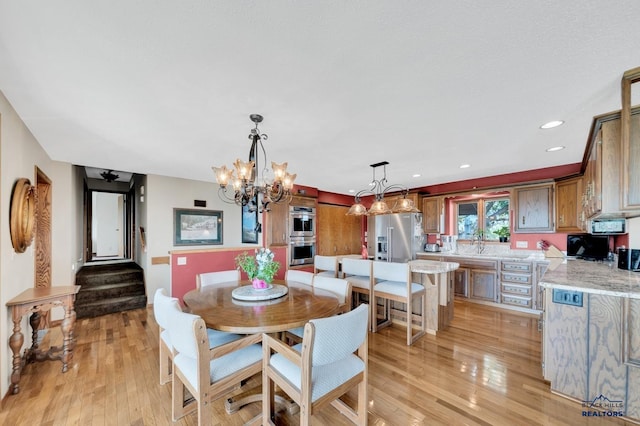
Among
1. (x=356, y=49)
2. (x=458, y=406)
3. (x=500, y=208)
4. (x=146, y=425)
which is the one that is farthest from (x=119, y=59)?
(x=500, y=208)

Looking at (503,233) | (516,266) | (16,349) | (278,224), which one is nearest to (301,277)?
(278,224)

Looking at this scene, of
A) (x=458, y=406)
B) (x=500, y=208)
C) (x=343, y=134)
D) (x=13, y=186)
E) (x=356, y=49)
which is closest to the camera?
(x=356, y=49)

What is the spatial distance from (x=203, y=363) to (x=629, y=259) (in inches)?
159

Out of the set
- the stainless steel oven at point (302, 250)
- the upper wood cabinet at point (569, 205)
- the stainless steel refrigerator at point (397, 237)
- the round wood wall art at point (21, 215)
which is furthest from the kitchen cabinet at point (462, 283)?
the round wood wall art at point (21, 215)

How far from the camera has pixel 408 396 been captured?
1993 mm

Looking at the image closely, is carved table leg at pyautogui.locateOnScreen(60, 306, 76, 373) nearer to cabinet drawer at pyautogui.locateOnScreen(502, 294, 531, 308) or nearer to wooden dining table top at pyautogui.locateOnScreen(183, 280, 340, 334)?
wooden dining table top at pyautogui.locateOnScreen(183, 280, 340, 334)

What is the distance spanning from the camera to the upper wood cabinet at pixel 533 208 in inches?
155

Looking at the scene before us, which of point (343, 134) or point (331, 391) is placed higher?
point (343, 134)

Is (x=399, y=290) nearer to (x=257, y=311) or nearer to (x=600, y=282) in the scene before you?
(x=600, y=282)

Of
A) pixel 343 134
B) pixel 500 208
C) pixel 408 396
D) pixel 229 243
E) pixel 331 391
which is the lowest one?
pixel 408 396

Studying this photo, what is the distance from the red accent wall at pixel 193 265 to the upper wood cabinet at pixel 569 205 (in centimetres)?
496

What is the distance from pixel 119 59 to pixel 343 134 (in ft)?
5.69

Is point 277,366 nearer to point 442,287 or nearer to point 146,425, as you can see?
point 146,425

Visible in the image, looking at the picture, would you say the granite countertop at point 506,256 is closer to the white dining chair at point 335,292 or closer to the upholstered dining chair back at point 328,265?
the upholstered dining chair back at point 328,265
